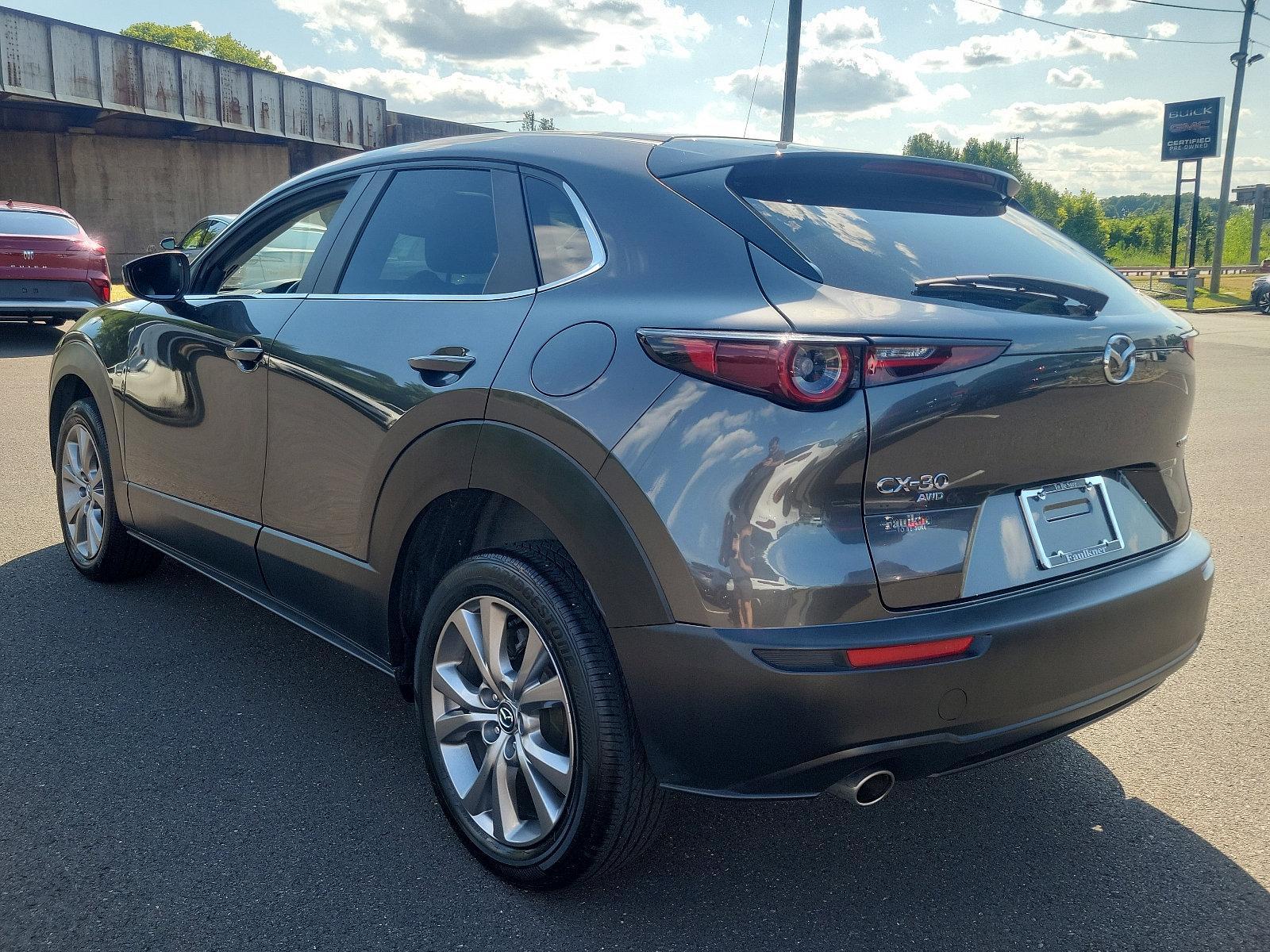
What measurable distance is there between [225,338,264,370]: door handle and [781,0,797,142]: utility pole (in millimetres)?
16660

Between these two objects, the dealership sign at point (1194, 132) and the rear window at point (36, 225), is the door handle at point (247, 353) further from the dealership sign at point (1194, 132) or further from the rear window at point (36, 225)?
the dealership sign at point (1194, 132)

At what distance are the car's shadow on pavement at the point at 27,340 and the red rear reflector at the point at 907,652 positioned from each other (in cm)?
1344

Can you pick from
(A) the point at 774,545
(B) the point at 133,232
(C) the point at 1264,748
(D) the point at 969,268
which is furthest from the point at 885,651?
(B) the point at 133,232

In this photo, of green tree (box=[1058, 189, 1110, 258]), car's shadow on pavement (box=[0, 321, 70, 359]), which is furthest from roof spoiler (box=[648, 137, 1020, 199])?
green tree (box=[1058, 189, 1110, 258])

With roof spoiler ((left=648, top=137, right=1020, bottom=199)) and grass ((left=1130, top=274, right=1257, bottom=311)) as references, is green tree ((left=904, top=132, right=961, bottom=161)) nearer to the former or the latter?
grass ((left=1130, top=274, right=1257, bottom=311))

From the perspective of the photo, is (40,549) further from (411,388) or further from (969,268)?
(969,268)

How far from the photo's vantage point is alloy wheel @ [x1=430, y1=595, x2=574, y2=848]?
2518 millimetres

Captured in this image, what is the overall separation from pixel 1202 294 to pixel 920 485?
4206 centimetres

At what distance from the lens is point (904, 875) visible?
105 inches

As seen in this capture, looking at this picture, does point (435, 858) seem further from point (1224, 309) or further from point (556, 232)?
point (1224, 309)

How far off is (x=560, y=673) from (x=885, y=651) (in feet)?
2.32

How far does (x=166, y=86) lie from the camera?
108 feet

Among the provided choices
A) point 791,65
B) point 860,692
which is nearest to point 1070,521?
point 860,692

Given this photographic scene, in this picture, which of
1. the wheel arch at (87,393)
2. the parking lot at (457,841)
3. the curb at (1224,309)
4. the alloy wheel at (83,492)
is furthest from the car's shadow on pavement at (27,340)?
the curb at (1224,309)
